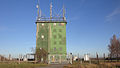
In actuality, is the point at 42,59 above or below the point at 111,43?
below

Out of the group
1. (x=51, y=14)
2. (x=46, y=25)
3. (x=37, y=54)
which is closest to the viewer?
(x=37, y=54)

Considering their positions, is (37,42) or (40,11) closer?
(37,42)

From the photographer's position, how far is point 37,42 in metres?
44.5

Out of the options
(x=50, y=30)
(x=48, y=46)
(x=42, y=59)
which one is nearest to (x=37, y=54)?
(x=42, y=59)

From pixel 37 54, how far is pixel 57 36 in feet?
44.9

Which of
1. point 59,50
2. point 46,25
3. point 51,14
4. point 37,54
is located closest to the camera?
point 37,54

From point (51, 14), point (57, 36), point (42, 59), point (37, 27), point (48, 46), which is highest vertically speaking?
point (51, 14)

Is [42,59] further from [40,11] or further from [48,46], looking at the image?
[40,11]

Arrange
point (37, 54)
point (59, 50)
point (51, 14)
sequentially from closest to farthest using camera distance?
1. point (37, 54)
2. point (59, 50)
3. point (51, 14)

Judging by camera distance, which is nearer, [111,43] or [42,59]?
[42,59]

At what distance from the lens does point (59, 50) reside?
144 feet

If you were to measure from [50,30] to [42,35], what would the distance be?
3.22 metres

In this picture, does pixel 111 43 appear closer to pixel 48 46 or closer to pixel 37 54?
pixel 48 46

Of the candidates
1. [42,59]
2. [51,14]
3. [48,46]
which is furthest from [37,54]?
[51,14]
